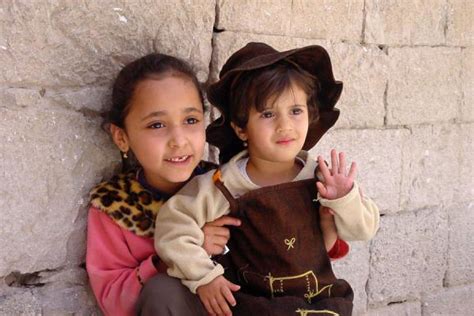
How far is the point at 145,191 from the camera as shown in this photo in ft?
8.58

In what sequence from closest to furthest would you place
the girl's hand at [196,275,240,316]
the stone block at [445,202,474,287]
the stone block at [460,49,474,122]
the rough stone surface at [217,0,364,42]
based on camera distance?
the girl's hand at [196,275,240,316] → the rough stone surface at [217,0,364,42] → the stone block at [460,49,474,122] → the stone block at [445,202,474,287]

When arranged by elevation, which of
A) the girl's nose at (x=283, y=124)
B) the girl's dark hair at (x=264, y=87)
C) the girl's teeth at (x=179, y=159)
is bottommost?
the girl's teeth at (x=179, y=159)

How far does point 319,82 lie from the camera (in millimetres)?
2670

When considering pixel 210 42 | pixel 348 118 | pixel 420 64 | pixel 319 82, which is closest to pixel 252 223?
pixel 319 82

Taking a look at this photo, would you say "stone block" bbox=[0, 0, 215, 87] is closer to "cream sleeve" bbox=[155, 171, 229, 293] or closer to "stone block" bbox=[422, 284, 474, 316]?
"cream sleeve" bbox=[155, 171, 229, 293]

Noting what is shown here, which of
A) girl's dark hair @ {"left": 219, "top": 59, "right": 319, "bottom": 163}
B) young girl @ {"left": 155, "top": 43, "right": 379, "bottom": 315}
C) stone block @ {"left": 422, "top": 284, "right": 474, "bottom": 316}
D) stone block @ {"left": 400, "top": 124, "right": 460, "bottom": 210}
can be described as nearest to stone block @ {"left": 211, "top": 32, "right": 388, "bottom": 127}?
stone block @ {"left": 400, "top": 124, "right": 460, "bottom": 210}

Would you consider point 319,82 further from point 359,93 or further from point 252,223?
point 359,93

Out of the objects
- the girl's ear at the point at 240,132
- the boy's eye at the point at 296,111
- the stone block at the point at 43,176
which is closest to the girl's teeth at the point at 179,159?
the girl's ear at the point at 240,132

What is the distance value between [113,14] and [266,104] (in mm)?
722

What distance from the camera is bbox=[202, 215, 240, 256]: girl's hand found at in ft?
8.05

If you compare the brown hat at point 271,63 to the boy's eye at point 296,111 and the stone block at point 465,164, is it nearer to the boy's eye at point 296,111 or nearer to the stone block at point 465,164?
the boy's eye at point 296,111

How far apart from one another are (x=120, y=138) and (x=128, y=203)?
0.26 meters

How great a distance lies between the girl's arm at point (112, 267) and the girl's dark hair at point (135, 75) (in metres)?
0.40

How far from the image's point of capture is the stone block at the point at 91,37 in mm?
2375
